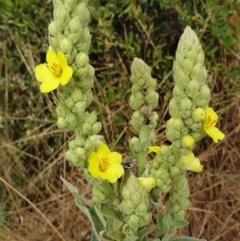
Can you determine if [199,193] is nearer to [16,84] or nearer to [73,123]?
[16,84]

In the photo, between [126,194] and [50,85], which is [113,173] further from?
[50,85]

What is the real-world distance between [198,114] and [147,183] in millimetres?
184

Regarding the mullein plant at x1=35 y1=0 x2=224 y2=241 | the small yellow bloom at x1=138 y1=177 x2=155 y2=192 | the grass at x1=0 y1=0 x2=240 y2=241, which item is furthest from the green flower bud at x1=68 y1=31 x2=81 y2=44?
the grass at x1=0 y1=0 x2=240 y2=241

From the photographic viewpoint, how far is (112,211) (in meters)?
1.18

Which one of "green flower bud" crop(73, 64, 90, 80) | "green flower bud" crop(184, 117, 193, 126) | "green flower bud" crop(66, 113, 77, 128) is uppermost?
"green flower bud" crop(73, 64, 90, 80)

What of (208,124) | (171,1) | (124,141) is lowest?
(124,141)

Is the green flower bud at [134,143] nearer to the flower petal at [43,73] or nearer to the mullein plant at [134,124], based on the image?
the mullein plant at [134,124]

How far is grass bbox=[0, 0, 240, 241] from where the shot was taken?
232 cm

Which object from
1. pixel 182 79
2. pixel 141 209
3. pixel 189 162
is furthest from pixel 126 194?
pixel 182 79

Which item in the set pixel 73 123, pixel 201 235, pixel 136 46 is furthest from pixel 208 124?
pixel 201 235

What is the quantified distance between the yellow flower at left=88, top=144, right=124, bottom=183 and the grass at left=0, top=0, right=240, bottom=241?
4.02ft

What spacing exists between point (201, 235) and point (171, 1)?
3.37 feet

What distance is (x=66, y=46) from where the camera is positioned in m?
1.00

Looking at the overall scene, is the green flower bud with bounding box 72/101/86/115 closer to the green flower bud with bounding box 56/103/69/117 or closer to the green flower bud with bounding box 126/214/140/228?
the green flower bud with bounding box 56/103/69/117
